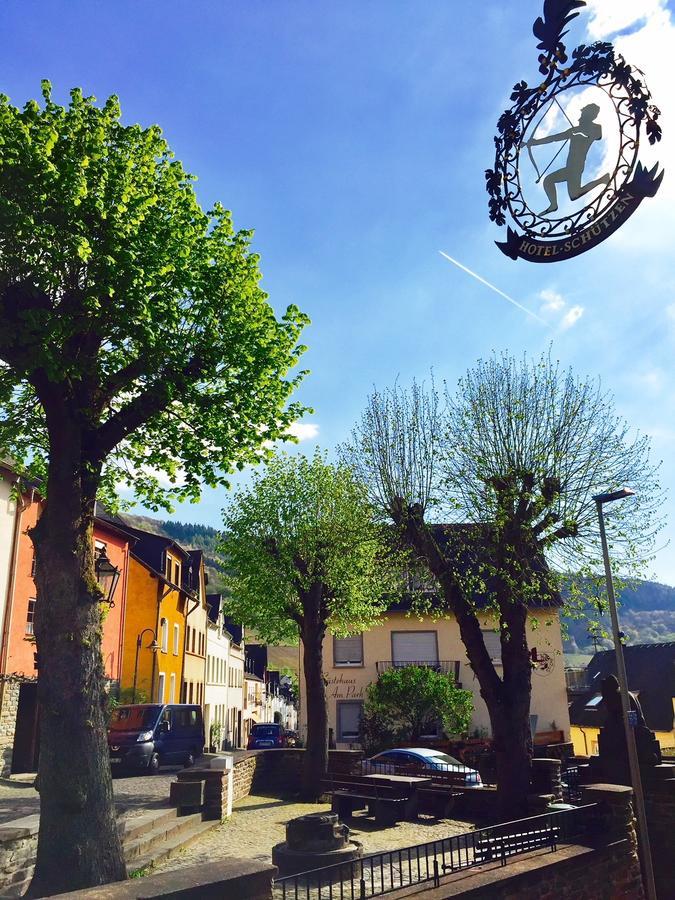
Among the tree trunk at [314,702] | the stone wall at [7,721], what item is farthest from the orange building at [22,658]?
the tree trunk at [314,702]

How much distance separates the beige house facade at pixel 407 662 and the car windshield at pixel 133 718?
16.1 m

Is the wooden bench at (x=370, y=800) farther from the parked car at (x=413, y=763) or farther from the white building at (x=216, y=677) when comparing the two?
the white building at (x=216, y=677)

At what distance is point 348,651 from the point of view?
122 ft

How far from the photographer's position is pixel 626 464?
15.6 metres

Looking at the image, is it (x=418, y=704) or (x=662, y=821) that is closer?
(x=662, y=821)

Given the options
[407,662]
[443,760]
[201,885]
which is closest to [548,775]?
[443,760]

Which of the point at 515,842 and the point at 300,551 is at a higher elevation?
the point at 300,551

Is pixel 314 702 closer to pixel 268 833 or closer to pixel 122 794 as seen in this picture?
pixel 122 794

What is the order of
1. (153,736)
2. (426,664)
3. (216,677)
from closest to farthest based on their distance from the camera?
(153,736) → (426,664) → (216,677)

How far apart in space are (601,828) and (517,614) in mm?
4691

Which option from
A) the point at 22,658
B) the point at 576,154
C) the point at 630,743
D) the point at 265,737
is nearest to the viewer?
the point at 576,154

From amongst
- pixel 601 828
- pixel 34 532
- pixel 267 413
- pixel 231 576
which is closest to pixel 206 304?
pixel 267 413

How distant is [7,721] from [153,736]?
4.52 m

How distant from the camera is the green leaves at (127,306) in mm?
9180
